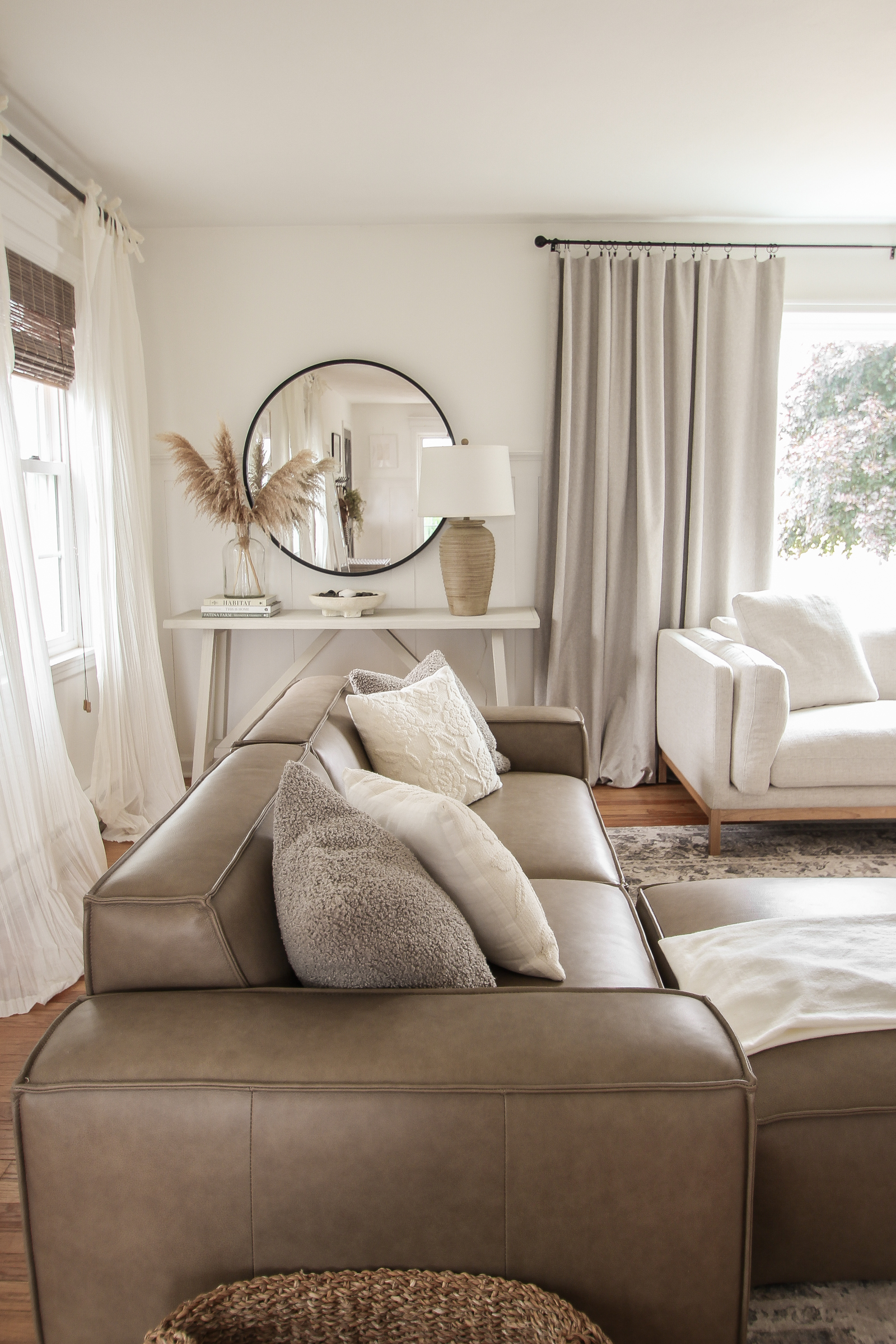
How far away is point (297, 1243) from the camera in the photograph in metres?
0.98

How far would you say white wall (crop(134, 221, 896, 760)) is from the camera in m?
3.65

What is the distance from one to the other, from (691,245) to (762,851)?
2.43m

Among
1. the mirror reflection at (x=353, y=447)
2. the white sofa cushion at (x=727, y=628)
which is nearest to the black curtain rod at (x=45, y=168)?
the mirror reflection at (x=353, y=447)

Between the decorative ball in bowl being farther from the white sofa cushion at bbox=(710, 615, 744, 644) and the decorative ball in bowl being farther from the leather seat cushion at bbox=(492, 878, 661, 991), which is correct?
the leather seat cushion at bbox=(492, 878, 661, 991)

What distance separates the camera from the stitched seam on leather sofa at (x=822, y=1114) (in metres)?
1.18

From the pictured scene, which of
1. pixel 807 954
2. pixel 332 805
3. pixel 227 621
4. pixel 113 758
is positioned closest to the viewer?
pixel 332 805

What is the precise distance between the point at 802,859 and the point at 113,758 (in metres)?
2.43

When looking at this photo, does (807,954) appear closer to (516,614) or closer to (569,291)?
(516,614)

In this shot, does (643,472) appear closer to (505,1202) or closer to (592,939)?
(592,939)

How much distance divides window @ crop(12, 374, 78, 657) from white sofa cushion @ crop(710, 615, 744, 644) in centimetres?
250

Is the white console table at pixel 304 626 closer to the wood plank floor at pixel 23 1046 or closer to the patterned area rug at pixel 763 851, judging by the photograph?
the wood plank floor at pixel 23 1046

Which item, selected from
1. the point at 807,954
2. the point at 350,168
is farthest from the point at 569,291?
the point at 807,954

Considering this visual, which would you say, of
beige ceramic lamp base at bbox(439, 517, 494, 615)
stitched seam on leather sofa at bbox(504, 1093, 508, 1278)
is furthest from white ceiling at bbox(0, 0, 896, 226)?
stitched seam on leather sofa at bbox(504, 1093, 508, 1278)

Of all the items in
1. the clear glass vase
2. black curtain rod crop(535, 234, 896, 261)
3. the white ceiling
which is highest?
the white ceiling
